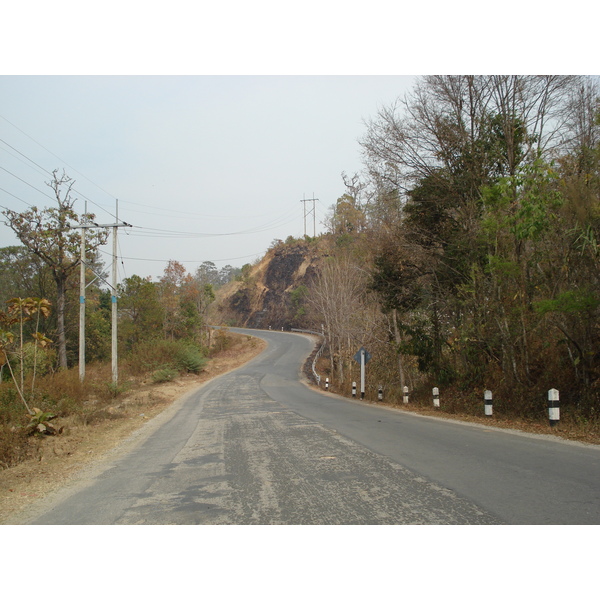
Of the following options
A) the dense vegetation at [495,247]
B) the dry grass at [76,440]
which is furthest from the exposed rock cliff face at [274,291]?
the dense vegetation at [495,247]

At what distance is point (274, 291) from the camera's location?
92.3m

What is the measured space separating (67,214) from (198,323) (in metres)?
23.7

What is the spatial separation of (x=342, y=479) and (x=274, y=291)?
85.6m

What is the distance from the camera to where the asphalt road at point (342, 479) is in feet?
18.0

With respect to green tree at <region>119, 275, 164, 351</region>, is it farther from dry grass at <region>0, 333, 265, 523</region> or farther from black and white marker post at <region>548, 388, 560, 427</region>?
black and white marker post at <region>548, 388, 560, 427</region>

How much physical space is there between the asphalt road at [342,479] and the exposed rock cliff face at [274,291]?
70.5 metres

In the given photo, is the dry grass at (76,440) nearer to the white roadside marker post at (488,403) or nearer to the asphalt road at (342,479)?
the asphalt road at (342,479)

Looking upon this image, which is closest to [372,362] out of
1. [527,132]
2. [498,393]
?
[498,393]

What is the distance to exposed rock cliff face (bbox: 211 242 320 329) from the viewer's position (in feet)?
284

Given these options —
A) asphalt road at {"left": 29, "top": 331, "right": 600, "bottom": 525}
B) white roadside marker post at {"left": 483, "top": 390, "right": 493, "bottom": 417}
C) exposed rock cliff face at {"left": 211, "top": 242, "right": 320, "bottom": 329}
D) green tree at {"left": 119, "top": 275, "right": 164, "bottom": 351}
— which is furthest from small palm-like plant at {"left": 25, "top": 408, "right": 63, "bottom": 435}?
exposed rock cliff face at {"left": 211, "top": 242, "right": 320, "bottom": 329}

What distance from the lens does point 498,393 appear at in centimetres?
1563

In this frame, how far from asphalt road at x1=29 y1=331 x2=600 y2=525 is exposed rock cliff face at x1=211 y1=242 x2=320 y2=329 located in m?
70.5

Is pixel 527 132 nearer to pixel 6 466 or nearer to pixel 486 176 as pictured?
pixel 486 176

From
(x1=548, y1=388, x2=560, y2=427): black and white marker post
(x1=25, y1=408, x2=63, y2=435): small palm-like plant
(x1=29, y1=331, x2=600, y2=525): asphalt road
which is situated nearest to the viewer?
(x1=29, y1=331, x2=600, y2=525): asphalt road
